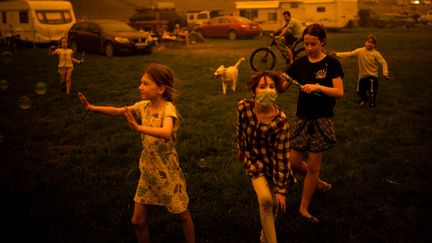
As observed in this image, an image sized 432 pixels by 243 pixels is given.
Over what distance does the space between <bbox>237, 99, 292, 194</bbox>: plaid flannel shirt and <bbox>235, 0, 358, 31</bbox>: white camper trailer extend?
98.6ft

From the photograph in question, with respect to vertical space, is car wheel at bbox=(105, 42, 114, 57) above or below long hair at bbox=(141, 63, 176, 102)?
above

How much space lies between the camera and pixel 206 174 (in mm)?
5422

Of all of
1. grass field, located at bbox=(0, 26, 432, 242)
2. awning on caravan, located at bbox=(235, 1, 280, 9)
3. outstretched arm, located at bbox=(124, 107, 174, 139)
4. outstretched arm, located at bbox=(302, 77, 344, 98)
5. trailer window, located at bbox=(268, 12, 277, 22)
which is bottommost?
grass field, located at bbox=(0, 26, 432, 242)

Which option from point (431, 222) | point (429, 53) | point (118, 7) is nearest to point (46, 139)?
point (431, 222)

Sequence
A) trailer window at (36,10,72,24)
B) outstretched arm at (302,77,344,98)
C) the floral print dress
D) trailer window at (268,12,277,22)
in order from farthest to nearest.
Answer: trailer window at (268,12,277,22) → trailer window at (36,10,72,24) → outstretched arm at (302,77,344,98) → the floral print dress

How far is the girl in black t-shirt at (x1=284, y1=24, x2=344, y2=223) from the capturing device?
12.7 ft

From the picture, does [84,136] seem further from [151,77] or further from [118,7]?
[118,7]

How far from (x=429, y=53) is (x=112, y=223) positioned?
17.1 m

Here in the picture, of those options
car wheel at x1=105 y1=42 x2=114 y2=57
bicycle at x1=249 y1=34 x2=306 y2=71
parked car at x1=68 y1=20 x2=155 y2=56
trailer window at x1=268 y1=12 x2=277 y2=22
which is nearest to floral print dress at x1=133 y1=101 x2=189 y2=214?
bicycle at x1=249 y1=34 x2=306 y2=71

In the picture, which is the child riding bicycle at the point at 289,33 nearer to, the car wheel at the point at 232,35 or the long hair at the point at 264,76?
the long hair at the point at 264,76

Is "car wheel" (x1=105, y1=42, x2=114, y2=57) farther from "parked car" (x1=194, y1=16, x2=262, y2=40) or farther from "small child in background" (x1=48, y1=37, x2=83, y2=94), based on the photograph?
"parked car" (x1=194, y1=16, x2=262, y2=40)

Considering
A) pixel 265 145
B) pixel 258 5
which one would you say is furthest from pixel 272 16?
pixel 265 145

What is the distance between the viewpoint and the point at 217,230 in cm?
412

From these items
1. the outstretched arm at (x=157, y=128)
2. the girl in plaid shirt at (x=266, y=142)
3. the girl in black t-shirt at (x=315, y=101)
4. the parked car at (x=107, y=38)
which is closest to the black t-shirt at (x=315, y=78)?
the girl in black t-shirt at (x=315, y=101)
